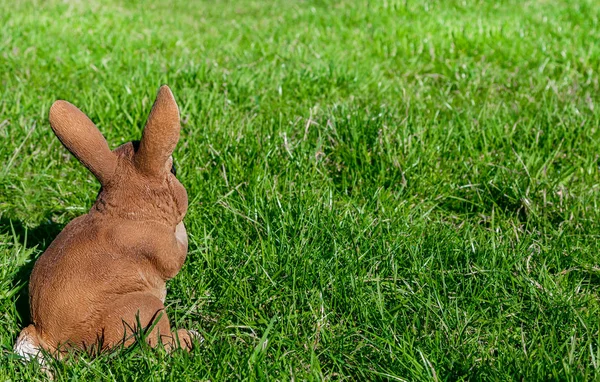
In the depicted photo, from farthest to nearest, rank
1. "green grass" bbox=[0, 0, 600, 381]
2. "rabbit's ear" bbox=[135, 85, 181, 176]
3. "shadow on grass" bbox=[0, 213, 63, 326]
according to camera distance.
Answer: "shadow on grass" bbox=[0, 213, 63, 326] → "green grass" bbox=[0, 0, 600, 381] → "rabbit's ear" bbox=[135, 85, 181, 176]

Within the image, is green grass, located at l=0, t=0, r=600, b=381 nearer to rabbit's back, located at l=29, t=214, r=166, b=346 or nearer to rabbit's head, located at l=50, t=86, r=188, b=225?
rabbit's back, located at l=29, t=214, r=166, b=346

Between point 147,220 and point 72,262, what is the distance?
24 centimetres

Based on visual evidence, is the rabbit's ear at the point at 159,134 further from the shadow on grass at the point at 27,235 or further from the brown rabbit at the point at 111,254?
the shadow on grass at the point at 27,235

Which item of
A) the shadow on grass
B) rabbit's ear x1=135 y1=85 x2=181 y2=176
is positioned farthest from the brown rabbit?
the shadow on grass

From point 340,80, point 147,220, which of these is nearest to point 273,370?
point 147,220

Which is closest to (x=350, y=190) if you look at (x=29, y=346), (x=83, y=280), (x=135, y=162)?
(x=135, y=162)

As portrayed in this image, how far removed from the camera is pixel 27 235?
269cm

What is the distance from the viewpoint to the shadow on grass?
240 cm

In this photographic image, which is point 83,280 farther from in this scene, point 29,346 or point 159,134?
point 159,134

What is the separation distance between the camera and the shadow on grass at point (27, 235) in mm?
2396

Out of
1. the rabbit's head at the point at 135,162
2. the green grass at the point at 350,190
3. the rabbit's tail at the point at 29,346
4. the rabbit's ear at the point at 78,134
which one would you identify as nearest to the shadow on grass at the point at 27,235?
the green grass at the point at 350,190

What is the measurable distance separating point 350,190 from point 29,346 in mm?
1608

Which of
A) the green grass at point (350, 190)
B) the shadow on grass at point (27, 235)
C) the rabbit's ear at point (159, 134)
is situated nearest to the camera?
the rabbit's ear at point (159, 134)

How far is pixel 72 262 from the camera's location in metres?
1.94
